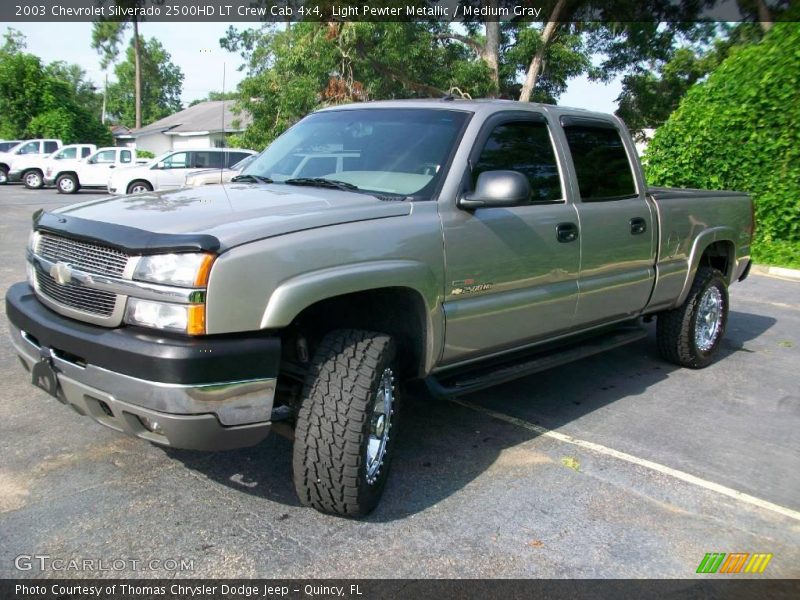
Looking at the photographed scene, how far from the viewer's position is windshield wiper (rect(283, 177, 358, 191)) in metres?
3.76

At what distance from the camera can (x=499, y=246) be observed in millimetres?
3811

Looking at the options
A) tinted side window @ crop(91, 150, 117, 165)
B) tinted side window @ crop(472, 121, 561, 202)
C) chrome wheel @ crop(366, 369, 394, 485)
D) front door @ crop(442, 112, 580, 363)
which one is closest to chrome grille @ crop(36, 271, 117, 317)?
chrome wheel @ crop(366, 369, 394, 485)

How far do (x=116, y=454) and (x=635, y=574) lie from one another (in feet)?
8.62

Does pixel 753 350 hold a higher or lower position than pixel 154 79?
lower

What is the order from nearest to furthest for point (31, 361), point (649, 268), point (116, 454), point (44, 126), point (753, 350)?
point (31, 361) < point (116, 454) < point (649, 268) < point (753, 350) < point (44, 126)

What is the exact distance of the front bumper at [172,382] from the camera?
8.78 feet

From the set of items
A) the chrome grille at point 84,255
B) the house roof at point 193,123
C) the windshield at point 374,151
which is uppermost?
the house roof at point 193,123

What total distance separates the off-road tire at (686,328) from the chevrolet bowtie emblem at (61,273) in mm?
4497

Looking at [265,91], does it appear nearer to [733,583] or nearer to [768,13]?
[768,13]

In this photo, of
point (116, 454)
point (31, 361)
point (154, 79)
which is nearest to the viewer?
Answer: point (31, 361)

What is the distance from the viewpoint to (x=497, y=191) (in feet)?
11.5

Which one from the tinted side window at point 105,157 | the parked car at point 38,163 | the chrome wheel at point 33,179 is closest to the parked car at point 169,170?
the tinted side window at point 105,157

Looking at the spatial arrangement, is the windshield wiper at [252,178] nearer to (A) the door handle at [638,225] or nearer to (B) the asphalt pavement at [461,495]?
(B) the asphalt pavement at [461,495]

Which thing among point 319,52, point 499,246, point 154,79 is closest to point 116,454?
point 499,246
